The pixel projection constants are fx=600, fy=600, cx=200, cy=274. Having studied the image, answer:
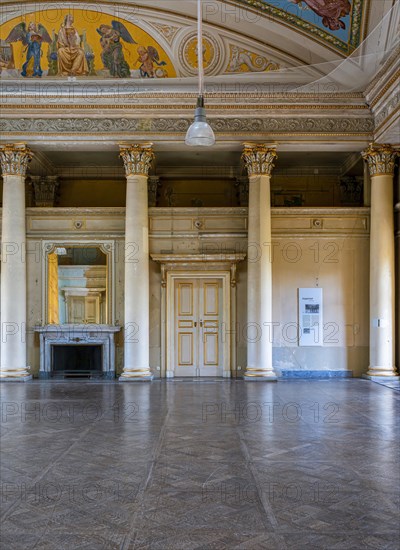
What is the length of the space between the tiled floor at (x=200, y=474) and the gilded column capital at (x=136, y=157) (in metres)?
5.73

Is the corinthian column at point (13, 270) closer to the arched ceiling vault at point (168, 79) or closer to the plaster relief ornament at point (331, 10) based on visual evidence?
the arched ceiling vault at point (168, 79)

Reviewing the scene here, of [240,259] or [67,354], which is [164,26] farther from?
[67,354]

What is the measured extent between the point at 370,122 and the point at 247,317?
540cm

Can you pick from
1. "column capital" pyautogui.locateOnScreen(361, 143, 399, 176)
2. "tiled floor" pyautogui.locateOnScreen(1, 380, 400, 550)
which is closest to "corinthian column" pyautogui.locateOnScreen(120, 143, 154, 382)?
"tiled floor" pyautogui.locateOnScreen(1, 380, 400, 550)

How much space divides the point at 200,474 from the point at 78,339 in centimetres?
932

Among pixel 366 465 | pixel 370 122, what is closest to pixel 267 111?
pixel 370 122

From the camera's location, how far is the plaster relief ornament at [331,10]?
1277cm

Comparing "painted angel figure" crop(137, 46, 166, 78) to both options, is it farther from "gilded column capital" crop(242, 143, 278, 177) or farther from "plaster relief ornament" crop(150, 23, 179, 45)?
"gilded column capital" crop(242, 143, 278, 177)

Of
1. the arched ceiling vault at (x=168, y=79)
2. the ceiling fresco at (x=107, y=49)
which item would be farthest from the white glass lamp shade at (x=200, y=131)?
the ceiling fresco at (x=107, y=49)

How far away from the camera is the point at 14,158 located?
46.0 ft

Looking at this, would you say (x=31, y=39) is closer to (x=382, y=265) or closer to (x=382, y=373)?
(x=382, y=265)

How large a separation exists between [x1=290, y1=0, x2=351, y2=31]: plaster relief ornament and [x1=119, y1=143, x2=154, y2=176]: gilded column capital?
15.0 feet

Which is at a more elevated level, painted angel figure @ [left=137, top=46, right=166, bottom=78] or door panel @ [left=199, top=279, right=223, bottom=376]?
painted angel figure @ [left=137, top=46, right=166, bottom=78]

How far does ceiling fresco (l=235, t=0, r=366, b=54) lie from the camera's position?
12805 millimetres
